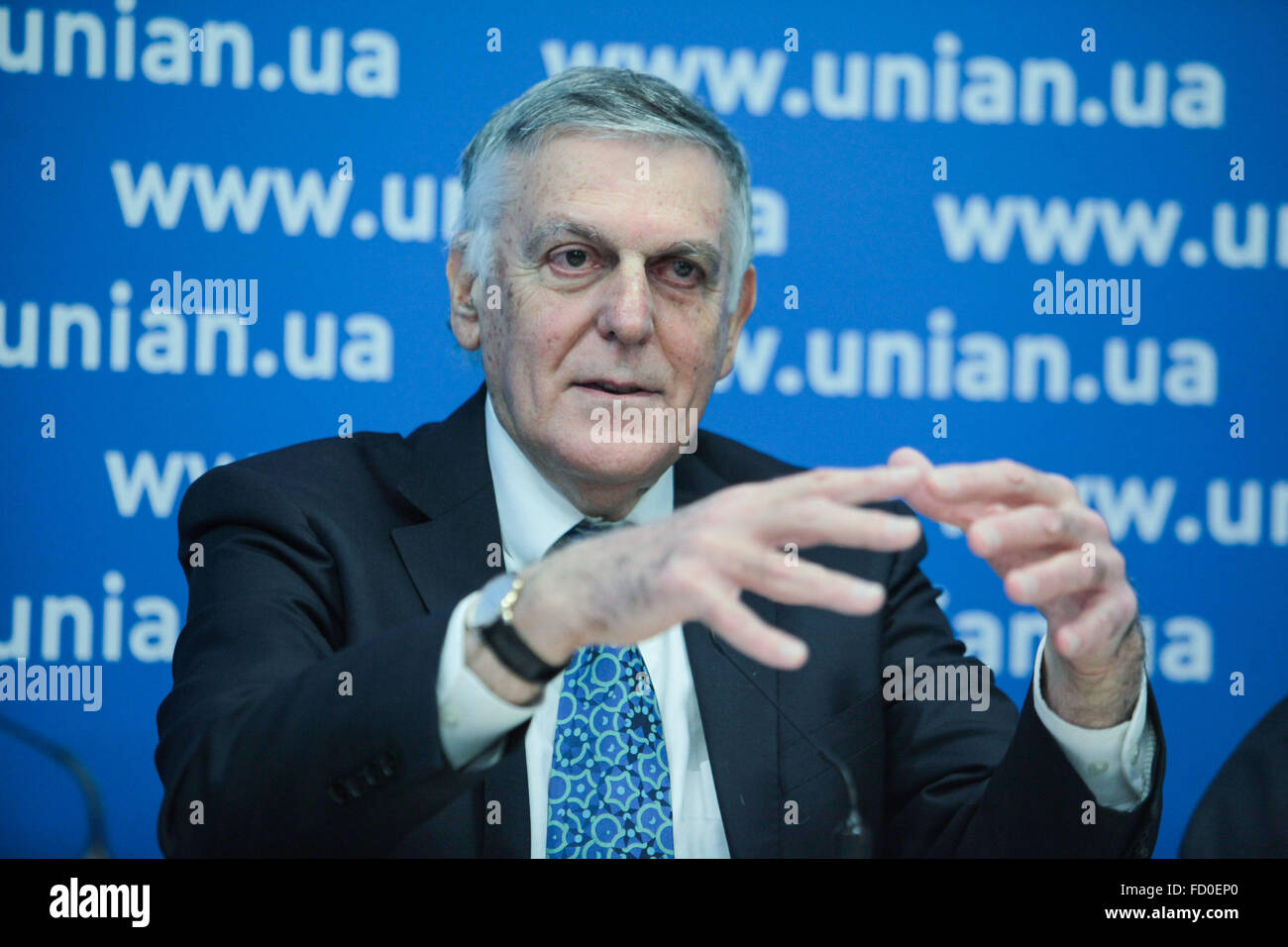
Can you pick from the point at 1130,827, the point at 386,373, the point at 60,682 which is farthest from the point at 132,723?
the point at 1130,827

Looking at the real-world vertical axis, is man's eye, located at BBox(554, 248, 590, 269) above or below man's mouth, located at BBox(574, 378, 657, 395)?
above

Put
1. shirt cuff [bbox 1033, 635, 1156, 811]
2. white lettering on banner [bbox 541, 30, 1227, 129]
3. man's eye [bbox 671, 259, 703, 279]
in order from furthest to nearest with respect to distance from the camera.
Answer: white lettering on banner [bbox 541, 30, 1227, 129] < man's eye [bbox 671, 259, 703, 279] < shirt cuff [bbox 1033, 635, 1156, 811]

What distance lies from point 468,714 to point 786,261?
160 centimetres

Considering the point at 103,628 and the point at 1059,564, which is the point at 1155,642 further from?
the point at 103,628

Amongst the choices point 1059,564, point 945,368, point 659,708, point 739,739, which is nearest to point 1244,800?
point 1059,564

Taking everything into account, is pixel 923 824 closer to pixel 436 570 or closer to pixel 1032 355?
pixel 436 570

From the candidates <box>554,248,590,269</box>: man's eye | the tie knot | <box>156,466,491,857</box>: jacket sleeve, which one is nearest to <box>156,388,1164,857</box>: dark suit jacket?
<box>156,466,491,857</box>: jacket sleeve

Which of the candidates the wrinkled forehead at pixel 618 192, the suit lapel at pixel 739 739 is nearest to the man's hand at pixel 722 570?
the suit lapel at pixel 739 739

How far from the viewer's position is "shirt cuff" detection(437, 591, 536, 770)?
144 cm

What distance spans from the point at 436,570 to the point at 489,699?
627 millimetres

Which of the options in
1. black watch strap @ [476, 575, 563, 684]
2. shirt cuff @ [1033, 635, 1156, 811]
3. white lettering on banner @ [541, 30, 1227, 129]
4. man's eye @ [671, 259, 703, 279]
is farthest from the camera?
white lettering on banner @ [541, 30, 1227, 129]

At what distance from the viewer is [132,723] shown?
2.59 metres

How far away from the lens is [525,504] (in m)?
2.19

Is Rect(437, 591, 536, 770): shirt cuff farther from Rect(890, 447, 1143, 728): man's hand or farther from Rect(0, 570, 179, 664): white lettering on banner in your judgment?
Rect(0, 570, 179, 664): white lettering on banner
